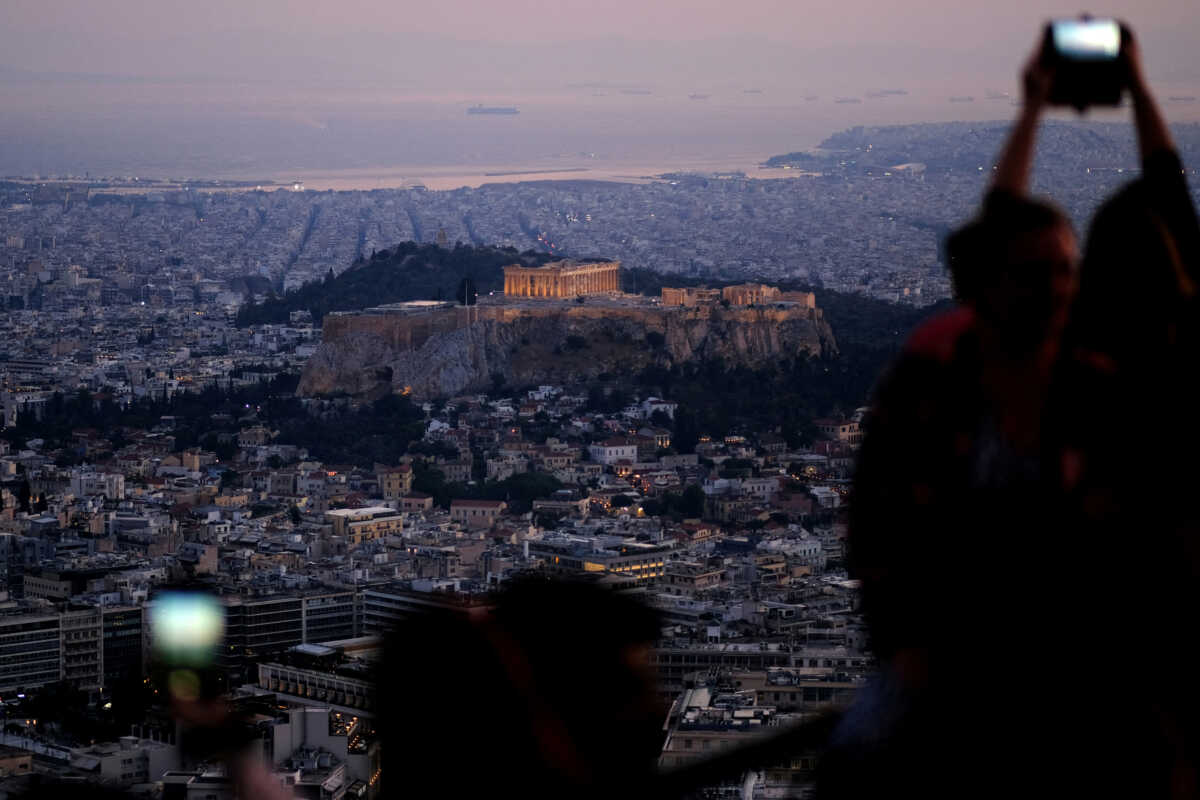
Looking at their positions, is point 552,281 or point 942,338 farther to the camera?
point 552,281

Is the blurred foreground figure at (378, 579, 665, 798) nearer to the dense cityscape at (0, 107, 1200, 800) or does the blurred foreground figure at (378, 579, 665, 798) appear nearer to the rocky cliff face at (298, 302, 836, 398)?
the dense cityscape at (0, 107, 1200, 800)

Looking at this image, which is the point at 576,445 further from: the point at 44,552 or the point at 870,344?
the point at 44,552

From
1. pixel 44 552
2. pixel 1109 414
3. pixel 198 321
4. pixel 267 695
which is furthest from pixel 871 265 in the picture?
pixel 1109 414

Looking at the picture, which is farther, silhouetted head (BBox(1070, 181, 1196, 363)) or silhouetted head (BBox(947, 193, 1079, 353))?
silhouetted head (BBox(1070, 181, 1196, 363))

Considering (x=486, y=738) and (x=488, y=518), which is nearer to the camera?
(x=486, y=738)

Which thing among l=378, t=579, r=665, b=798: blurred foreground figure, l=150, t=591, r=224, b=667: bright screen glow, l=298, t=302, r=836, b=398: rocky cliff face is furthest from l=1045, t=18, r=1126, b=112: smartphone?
l=298, t=302, r=836, b=398: rocky cliff face

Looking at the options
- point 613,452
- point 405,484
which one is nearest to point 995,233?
point 405,484

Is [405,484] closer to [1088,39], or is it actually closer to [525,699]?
[1088,39]
